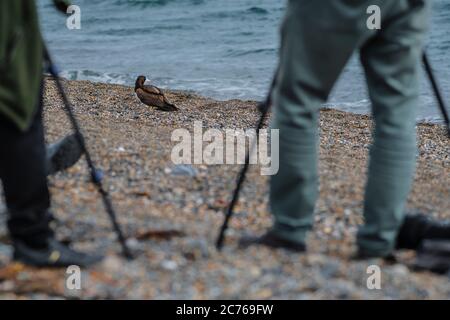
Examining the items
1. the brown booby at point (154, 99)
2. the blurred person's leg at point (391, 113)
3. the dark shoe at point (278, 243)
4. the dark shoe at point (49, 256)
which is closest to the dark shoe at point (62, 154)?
the dark shoe at point (49, 256)

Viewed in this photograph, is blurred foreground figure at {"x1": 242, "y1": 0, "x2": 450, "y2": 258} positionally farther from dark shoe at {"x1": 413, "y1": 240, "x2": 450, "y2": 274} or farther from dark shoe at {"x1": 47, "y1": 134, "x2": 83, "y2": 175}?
dark shoe at {"x1": 47, "y1": 134, "x2": 83, "y2": 175}

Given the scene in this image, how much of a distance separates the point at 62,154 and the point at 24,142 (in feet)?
5.01

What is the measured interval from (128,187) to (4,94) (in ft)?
4.77

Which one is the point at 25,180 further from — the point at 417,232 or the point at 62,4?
the point at 417,232

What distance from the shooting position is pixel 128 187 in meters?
3.85

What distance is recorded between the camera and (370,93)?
2818 mm

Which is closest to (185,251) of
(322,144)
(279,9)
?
(322,144)

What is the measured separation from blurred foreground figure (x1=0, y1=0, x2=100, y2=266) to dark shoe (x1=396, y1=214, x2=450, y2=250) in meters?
1.40

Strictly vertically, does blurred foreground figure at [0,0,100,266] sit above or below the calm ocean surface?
above

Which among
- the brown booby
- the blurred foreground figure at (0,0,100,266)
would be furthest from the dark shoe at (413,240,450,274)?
the brown booby

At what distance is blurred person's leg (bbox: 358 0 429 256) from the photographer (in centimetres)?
270

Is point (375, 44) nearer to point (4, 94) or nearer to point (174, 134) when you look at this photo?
point (4, 94)

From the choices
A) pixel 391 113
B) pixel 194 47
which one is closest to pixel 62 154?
pixel 391 113

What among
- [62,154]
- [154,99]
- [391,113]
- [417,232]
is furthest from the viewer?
[154,99]
